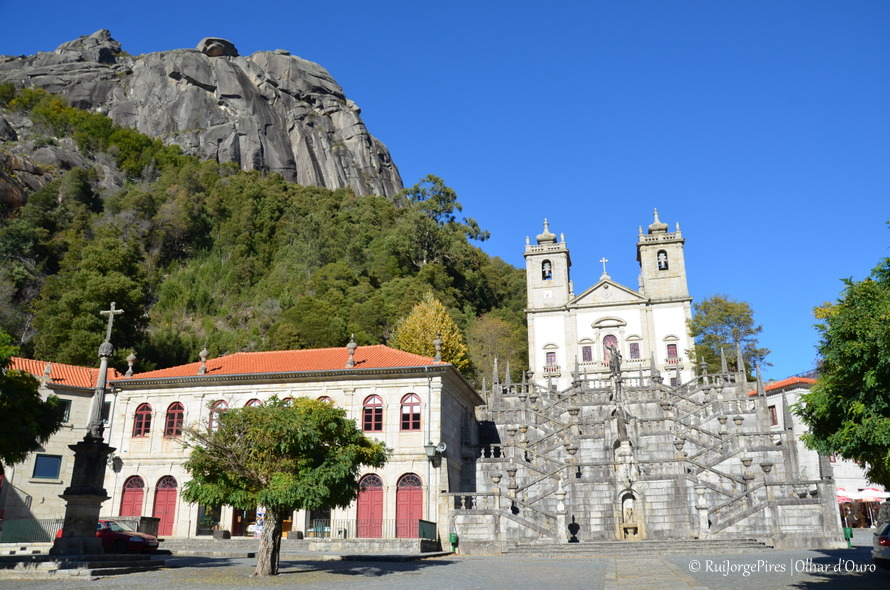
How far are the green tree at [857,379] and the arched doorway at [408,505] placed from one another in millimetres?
15661

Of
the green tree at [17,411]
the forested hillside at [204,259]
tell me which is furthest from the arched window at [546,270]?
the green tree at [17,411]

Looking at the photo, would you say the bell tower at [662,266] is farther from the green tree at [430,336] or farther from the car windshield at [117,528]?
the car windshield at [117,528]

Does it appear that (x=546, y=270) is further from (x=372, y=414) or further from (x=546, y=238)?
(x=372, y=414)

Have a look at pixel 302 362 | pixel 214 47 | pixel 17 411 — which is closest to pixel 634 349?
pixel 302 362

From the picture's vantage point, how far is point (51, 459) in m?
28.2

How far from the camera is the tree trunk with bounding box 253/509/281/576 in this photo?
44.7 ft

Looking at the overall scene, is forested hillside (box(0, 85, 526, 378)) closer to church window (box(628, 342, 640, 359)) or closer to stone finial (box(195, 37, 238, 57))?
church window (box(628, 342, 640, 359))

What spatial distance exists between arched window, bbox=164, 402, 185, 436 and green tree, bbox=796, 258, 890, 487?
2422cm

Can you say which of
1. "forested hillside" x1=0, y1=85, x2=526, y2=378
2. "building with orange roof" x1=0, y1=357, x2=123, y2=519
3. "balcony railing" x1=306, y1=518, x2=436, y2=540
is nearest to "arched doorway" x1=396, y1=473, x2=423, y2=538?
"balcony railing" x1=306, y1=518, x2=436, y2=540

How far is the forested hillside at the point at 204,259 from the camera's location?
4259cm

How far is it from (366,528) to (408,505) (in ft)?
5.83

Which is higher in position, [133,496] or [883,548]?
[133,496]

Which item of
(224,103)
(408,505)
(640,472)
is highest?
(224,103)

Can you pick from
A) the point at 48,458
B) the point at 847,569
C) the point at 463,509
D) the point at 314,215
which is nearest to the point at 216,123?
the point at 314,215
